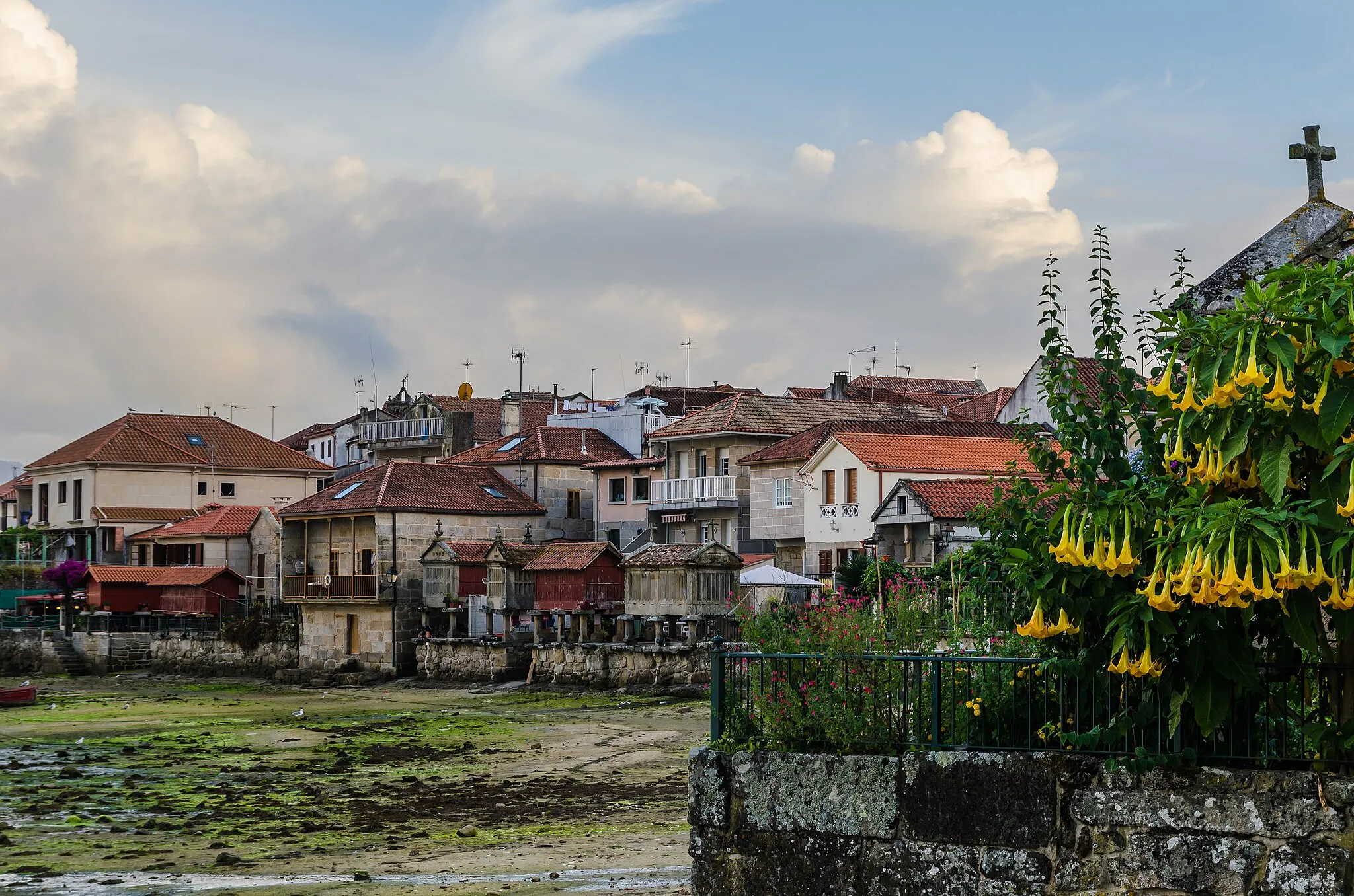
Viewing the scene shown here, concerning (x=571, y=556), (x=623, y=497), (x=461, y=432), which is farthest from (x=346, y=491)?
(x=461, y=432)

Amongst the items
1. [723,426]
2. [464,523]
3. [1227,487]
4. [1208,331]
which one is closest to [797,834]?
[1227,487]

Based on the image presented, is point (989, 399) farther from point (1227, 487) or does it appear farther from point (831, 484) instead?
point (1227, 487)

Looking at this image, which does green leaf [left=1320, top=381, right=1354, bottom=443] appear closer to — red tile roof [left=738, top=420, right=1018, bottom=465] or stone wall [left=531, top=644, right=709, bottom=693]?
stone wall [left=531, top=644, right=709, bottom=693]

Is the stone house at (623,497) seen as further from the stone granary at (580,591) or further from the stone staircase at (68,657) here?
the stone staircase at (68,657)

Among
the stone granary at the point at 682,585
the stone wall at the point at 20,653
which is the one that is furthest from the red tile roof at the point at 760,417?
the stone wall at the point at 20,653

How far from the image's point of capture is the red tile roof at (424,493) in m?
Result: 58.3

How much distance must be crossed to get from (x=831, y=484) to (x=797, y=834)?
1544 inches

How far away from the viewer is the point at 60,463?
81.5 m

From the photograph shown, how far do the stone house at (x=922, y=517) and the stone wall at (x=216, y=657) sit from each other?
26.9 m

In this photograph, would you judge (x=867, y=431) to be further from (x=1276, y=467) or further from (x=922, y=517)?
(x=1276, y=467)

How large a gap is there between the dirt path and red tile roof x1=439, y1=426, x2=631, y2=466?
18786 mm

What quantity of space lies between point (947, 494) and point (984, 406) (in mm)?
26958

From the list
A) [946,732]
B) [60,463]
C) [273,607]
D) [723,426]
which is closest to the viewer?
[946,732]

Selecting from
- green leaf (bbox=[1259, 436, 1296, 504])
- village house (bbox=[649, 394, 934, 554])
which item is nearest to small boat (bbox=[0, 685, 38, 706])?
village house (bbox=[649, 394, 934, 554])
